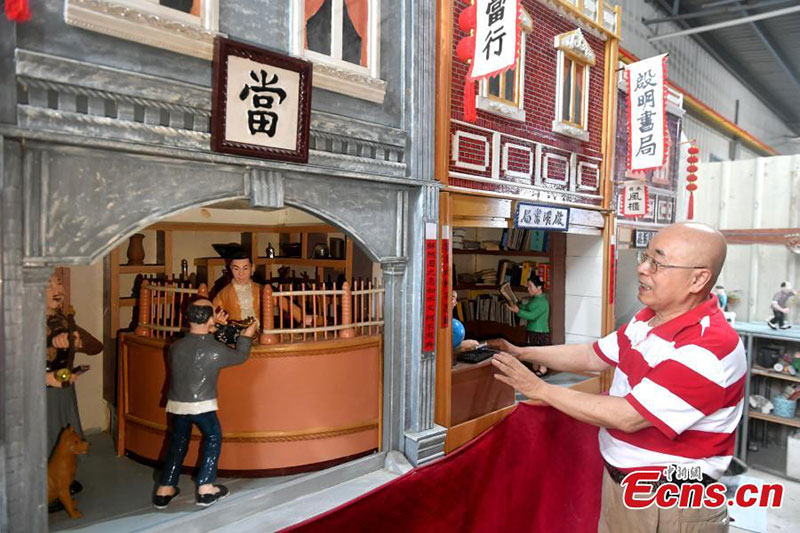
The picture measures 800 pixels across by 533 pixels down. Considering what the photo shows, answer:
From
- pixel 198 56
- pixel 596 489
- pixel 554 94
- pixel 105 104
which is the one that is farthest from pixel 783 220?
pixel 105 104

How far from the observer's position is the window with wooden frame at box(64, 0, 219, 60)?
3.35 metres

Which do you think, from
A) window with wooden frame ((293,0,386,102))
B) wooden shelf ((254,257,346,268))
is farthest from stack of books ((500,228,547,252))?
window with wooden frame ((293,0,386,102))

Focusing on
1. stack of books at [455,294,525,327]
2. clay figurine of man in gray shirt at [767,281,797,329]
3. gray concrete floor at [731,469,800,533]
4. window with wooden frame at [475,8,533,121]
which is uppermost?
window with wooden frame at [475,8,533,121]

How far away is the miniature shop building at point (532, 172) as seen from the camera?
5801 mm

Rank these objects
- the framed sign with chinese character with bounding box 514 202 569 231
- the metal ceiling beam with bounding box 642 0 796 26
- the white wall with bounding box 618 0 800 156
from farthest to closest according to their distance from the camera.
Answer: the white wall with bounding box 618 0 800 156 < the metal ceiling beam with bounding box 642 0 796 26 < the framed sign with chinese character with bounding box 514 202 569 231

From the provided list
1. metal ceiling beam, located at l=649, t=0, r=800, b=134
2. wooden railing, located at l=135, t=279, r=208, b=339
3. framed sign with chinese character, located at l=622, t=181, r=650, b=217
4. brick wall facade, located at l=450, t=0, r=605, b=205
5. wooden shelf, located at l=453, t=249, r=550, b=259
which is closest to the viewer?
wooden railing, located at l=135, t=279, r=208, b=339

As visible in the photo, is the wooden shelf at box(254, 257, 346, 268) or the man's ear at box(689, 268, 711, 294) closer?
the man's ear at box(689, 268, 711, 294)

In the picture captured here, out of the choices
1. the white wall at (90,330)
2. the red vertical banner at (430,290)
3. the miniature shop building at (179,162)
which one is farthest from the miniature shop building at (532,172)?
the white wall at (90,330)

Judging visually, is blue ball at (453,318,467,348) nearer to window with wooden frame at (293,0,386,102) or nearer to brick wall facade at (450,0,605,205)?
brick wall facade at (450,0,605,205)

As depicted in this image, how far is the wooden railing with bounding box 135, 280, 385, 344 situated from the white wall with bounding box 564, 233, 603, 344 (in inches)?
178

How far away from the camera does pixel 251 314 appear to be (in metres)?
5.00

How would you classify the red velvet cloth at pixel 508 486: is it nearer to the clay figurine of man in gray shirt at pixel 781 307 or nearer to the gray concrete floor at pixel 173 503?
the gray concrete floor at pixel 173 503

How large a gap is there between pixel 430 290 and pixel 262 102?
2416 mm

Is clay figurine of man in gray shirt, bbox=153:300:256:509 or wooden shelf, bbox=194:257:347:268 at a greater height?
wooden shelf, bbox=194:257:347:268
